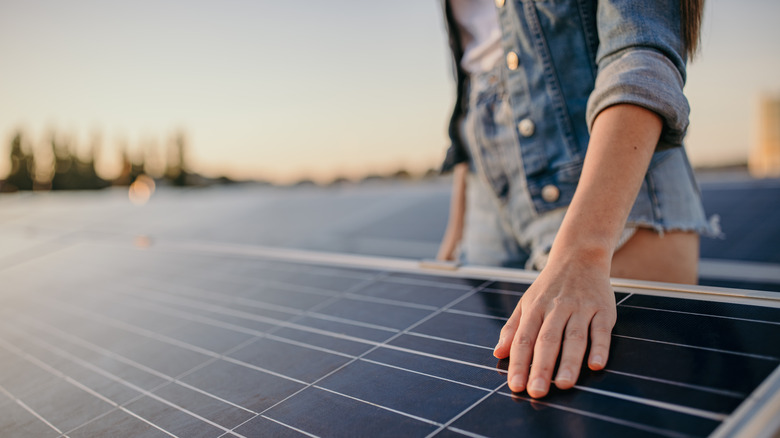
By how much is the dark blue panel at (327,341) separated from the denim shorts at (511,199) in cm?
74

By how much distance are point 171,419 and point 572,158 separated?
132 cm

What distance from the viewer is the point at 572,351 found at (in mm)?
938

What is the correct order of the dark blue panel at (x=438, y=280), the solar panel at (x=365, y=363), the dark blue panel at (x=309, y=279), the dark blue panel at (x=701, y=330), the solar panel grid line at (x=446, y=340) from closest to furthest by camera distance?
the solar panel at (x=365, y=363) < the dark blue panel at (x=701, y=330) < the solar panel grid line at (x=446, y=340) < the dark blue panel at (x=438, y=280) < the dark blue panel at (x=309, y=279)

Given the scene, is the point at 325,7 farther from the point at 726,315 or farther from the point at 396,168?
the point at 396,168

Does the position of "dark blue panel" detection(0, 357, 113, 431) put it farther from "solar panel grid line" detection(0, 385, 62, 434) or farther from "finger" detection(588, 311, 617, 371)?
"finger" detection(588, 311, 617, 371)

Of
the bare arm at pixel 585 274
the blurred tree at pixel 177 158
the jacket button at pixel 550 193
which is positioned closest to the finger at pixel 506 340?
the bare arm at pixel 585 274

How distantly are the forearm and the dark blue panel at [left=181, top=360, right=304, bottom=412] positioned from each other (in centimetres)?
68

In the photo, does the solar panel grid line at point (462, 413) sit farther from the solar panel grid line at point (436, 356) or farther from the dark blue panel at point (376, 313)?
the dark blue panel at point (376, 313)

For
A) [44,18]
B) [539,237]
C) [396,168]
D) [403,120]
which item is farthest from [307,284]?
[396,168]

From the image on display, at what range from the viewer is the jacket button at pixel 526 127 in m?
1.66

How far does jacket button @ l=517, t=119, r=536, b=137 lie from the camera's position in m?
1.66

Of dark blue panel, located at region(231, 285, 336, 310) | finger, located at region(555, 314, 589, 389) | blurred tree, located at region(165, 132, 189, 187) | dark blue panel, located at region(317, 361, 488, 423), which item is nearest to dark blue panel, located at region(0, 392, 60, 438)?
dark blue panel, located at region(317, 361, 488, 423)

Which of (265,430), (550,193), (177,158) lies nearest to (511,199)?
(550,193)

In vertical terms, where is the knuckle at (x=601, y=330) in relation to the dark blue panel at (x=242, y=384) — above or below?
above
